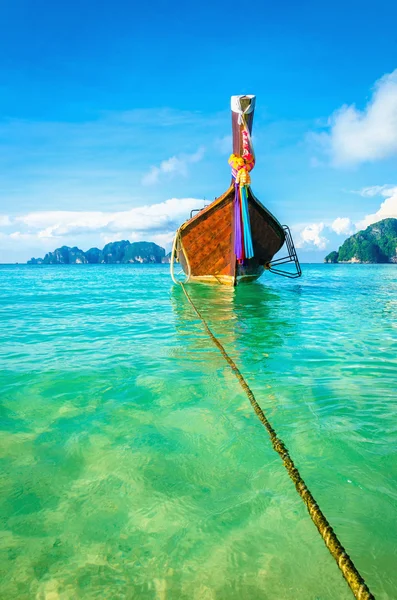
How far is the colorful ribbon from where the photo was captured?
12.2 metres

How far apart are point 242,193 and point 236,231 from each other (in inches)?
53.1

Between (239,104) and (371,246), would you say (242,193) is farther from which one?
(371,246)

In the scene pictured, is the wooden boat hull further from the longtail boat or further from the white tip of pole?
the white tip of pole

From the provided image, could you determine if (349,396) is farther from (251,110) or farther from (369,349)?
(251,110)

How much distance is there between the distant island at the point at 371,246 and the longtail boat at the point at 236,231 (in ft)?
432

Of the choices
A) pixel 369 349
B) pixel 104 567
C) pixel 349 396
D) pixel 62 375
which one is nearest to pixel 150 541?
pixel 104 567

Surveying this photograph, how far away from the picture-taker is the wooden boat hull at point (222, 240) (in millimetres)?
13883

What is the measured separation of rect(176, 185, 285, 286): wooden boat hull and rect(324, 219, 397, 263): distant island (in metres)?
132

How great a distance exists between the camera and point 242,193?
1277 centimetres

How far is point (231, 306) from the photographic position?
11109 millimetres

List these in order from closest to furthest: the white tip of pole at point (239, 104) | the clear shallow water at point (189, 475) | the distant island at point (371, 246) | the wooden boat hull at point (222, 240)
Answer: the clear shallow water at point (189, 475)
the white tip of pole at point (239, 104)
the wooden boat hull at point (222, 240)
the distant island at point (371, 246)

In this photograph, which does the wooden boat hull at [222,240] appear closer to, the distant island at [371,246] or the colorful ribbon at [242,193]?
the colorful ribbon at [242,193]

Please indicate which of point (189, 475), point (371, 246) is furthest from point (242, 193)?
point (371, 246)

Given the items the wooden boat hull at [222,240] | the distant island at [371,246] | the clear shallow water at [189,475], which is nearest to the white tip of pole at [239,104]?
the wooden boat hull at [222,240]
